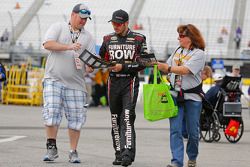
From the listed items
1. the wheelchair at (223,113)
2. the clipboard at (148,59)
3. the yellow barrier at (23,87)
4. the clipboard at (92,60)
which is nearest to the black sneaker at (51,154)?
the clipboard at (92,60)

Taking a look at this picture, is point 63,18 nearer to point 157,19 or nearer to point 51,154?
point 157,19

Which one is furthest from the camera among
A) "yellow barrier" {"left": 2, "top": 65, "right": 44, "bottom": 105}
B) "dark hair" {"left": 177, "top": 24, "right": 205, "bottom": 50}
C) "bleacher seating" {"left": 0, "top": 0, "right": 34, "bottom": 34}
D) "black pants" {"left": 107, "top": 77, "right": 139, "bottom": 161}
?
"bleacher seating" {"left": 0, "top": 0, "right": 34, "bottom": 34}

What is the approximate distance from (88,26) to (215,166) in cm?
3530

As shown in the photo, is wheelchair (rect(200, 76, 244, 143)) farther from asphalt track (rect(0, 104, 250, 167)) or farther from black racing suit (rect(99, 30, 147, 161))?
black racing suit (rect(99, 30, 147, 161))

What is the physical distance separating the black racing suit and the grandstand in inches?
1228

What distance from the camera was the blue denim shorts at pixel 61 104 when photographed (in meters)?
10.6

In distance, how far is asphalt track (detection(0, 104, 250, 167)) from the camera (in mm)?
11164

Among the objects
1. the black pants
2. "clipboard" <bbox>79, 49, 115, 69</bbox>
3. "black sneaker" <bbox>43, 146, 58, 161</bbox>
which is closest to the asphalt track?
"black sneaker" <bbox>43, 146, 58, 161</bbox>

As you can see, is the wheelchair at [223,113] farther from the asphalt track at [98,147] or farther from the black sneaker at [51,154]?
the black sneaker at [51,154]

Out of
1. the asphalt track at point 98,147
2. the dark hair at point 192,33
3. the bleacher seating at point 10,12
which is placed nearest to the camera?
the dark hair at point 192,33

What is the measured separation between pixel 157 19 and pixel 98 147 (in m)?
33.9

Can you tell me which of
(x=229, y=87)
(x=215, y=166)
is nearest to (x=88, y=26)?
(x=229, y=87)

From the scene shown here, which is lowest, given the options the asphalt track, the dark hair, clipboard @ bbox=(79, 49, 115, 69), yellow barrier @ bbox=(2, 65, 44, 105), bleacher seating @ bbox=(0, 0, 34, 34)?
yellow barrier @ bbox=(2, 65, 44, 105)

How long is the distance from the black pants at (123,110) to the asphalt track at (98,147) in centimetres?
36
